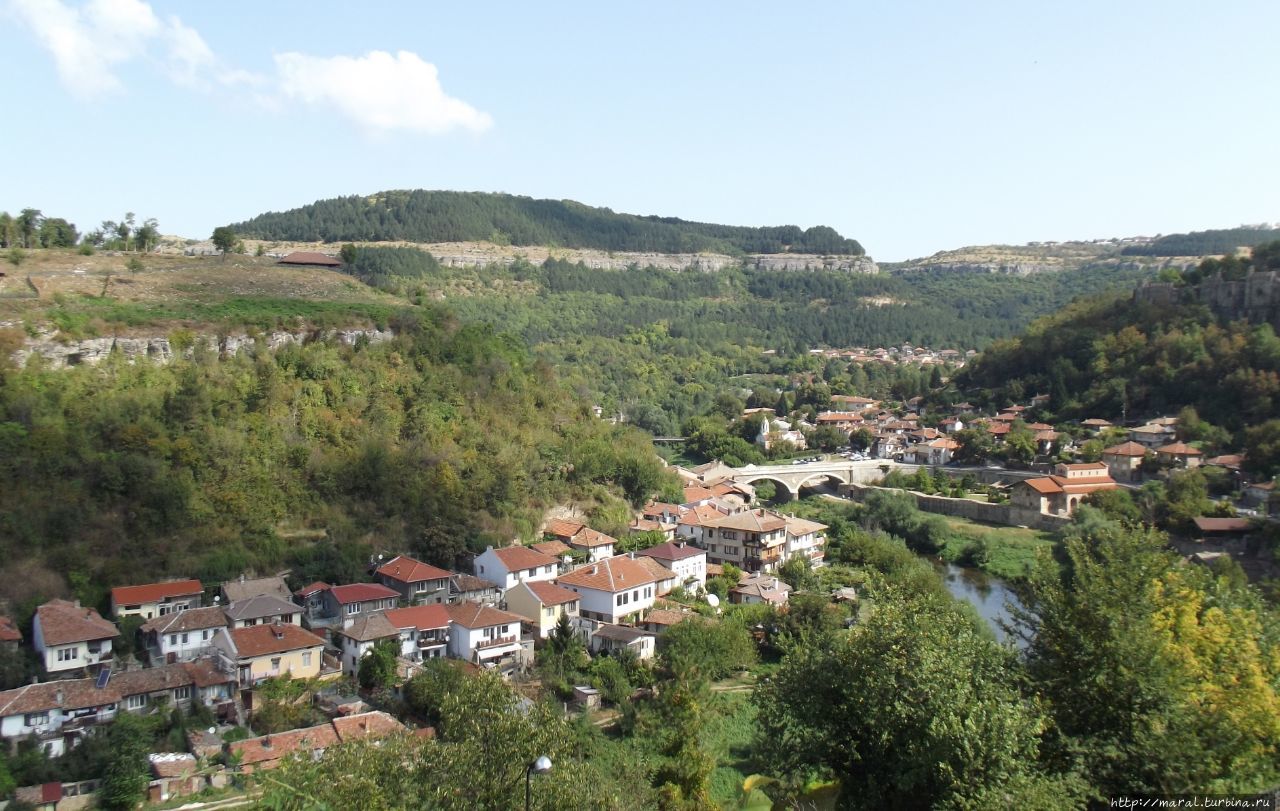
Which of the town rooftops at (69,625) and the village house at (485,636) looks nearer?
the town rooftops at (69,625)

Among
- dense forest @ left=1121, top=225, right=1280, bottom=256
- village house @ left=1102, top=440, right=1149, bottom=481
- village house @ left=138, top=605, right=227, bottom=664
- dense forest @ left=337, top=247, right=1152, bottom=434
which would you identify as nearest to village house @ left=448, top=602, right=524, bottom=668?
village house @ left=138, top=605, right=227, bottom=664

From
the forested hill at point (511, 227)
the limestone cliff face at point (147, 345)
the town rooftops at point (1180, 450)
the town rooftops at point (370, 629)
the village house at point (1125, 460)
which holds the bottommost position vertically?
the village house at point (1125, 460)

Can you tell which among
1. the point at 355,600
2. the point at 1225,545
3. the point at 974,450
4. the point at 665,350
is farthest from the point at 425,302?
the point at 665,350

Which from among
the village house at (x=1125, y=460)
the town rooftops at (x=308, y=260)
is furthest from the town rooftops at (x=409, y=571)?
the village house at (x=1125, y=460)

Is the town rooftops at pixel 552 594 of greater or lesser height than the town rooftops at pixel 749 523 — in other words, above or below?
above

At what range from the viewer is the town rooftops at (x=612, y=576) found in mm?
22641

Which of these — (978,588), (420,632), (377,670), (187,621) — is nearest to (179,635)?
(187,621)

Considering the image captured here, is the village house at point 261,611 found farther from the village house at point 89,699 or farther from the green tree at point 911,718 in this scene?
the green tree at point 911,718

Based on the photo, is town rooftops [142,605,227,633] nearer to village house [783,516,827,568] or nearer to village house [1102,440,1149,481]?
village house [783,516,827,568]

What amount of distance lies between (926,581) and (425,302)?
2193 centimetres

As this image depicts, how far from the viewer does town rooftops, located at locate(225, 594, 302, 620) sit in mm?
19406

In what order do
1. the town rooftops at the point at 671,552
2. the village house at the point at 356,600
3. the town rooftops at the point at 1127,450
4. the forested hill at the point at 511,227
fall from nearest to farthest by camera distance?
1. the village house at the point at 356,600
2. the town rooftops at the point at 671,552
3. the town rooftops at the point at 1127,450
4. the forested hill at the point at 511,227

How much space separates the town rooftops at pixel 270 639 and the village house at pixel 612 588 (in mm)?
6355

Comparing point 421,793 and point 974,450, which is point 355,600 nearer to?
point 421,793
